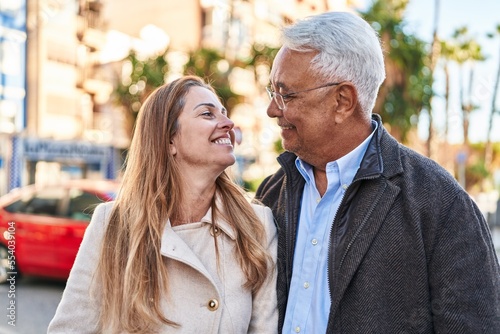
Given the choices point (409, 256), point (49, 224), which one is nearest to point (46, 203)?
point (49, 224)

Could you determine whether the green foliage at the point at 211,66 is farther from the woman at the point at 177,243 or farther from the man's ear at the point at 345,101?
the man's ear at the point at 345,101

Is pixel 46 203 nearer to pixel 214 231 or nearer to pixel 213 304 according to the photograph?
pixel 214 231

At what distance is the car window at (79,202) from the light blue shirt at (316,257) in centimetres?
578

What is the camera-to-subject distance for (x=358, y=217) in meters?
2.06

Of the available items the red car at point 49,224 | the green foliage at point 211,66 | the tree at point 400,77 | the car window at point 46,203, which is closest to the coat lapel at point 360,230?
the red car at point 49,224

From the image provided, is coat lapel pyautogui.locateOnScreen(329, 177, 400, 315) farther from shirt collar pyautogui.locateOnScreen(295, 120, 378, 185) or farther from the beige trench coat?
the beige trench coat

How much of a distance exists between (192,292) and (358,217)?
728mm

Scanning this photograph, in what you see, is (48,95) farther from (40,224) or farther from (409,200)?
(409,200)

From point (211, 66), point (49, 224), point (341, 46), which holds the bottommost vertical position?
point (49, 224)

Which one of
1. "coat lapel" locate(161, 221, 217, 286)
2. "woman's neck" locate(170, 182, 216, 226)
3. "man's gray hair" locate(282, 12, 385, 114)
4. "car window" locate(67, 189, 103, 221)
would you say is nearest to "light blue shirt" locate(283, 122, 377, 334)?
"man's gray hair" locate(282, 12, 385, 114)

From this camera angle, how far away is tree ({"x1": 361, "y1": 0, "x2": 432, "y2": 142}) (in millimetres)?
15250

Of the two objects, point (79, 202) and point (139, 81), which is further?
point (139, 81)

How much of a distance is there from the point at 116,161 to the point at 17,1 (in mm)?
11111

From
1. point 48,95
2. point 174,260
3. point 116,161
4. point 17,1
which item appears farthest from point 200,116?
point 48,95
